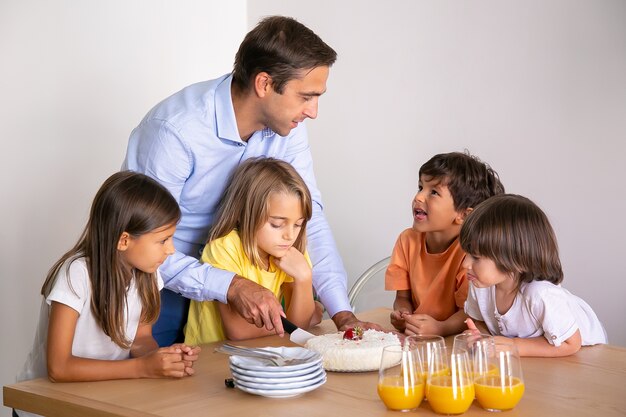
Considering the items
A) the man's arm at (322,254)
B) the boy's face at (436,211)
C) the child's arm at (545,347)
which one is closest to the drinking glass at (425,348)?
the child's arm at (545,347)

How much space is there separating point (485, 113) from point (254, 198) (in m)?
1.40

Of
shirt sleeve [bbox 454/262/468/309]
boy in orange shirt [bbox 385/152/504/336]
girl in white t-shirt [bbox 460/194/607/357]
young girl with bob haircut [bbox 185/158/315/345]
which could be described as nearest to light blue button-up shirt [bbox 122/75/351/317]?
young girl with bob haircut [bbox 185/158/315/345]

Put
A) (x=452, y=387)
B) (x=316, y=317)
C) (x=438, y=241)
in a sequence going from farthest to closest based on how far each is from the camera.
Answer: (x=438, y=241) → (x=316, y=317) → (x=452, y=387)

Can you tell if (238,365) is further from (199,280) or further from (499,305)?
(499,305)

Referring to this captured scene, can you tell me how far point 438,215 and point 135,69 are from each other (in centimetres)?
179

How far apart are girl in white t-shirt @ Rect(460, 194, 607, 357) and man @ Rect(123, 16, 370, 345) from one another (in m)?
0.46

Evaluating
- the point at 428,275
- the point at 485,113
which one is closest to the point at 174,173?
the point at 428,275

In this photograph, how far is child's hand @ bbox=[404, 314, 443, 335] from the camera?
2.37 m

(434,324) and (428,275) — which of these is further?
(428,275)

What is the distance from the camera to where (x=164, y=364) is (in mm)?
1871

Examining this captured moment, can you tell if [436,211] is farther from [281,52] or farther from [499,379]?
[499,379]

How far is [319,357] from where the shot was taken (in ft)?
6.02

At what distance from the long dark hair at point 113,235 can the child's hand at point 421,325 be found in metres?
0.73

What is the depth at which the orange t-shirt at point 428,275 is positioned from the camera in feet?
8.62
